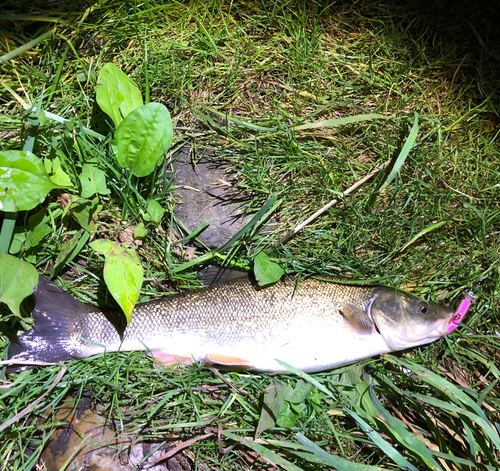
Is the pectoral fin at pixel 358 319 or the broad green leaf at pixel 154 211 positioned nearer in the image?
the pectoral fin at pixel 358 319

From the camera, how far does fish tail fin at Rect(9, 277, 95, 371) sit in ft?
7.65

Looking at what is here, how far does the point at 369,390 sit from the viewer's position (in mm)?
2400

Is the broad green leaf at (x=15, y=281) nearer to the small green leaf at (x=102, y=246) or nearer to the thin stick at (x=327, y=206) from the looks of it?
the small green leaf at (x=102, y=246)

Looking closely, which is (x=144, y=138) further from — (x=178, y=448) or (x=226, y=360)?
(x=178, y=448)

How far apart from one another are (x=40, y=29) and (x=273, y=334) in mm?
2657

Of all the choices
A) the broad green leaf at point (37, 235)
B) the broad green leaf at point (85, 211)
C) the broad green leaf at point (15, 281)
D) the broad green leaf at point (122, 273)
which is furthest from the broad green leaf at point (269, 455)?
the broad green leaf at point (37, 235)

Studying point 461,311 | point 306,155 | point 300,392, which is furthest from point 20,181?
point 461,311

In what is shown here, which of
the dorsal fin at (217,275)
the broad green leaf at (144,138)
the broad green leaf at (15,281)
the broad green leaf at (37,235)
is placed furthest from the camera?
the dorsal fin at (217,275)

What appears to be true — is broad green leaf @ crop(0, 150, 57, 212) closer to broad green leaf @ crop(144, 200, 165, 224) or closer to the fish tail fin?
the fish tail fin

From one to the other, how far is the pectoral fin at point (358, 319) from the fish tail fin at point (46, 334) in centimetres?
173

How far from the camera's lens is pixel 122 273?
2230mm

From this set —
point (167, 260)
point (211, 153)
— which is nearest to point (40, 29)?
point (211, 153)

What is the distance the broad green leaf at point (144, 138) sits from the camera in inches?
90.7

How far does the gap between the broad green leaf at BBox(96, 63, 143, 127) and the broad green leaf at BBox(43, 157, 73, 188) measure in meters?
0.47
